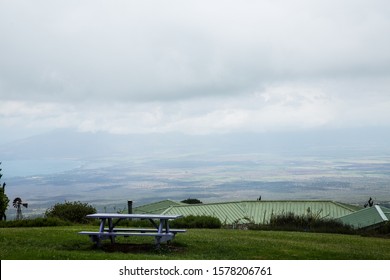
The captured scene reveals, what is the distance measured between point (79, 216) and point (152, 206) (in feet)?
65.1

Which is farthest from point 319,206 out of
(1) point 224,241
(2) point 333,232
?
(1) point 224,241

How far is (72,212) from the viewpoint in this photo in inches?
1390

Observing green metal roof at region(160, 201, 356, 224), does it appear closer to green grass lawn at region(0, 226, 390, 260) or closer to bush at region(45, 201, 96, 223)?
bush at region(45, 201, 96, 223)

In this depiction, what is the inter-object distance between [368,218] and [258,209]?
1002 cm

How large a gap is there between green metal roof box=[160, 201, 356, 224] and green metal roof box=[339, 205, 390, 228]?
3.04 m

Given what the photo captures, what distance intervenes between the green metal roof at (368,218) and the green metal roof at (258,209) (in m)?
3.04

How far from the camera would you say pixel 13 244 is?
673 inches

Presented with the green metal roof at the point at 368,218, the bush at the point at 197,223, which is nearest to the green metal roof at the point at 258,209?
the green metal roof at the point at 368,218

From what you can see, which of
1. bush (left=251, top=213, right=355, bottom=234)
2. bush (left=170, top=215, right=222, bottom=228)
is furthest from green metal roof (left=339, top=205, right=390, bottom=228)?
bush (left=170, top=215, right=222, bottom=228)

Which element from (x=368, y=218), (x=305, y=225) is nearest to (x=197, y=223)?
(x=305, y=225)

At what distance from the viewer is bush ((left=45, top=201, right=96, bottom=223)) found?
115ft

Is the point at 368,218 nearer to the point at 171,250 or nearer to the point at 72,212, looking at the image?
the point at 72,212

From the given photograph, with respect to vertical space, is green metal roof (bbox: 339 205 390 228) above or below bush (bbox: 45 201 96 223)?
below
